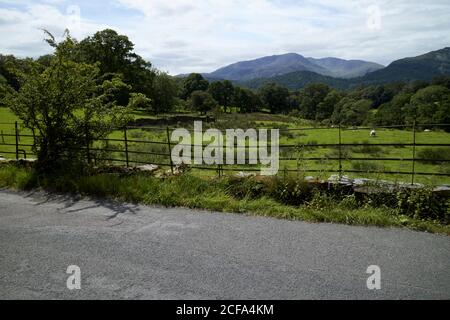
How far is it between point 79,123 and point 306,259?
24.0 feet

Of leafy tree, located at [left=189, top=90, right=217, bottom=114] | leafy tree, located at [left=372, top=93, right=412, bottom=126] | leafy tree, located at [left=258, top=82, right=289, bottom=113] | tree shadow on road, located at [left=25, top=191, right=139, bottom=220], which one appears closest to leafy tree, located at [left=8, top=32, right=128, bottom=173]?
tree shadow on road, located at [left=25, top=191, right=139, bottom=220]

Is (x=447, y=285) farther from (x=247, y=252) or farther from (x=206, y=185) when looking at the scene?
(x=206, y=185)

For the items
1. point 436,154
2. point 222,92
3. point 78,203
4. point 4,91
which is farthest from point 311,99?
point 78,203

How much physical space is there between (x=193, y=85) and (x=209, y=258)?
3881 inches

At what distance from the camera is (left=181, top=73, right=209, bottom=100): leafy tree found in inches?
3939

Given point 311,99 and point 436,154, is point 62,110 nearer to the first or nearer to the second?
point 436,154

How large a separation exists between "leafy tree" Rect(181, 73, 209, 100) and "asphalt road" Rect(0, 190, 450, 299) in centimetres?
9610

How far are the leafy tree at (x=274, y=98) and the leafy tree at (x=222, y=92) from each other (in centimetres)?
1523

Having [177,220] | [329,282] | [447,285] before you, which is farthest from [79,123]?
[447,285]

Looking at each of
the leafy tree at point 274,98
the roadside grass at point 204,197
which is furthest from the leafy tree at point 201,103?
the roadside grass at point 204,197

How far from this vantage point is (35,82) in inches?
351

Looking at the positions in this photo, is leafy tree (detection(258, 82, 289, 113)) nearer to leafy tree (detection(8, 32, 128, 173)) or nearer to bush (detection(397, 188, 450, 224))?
leafy tree (detection(8, 32, 128, 173))
